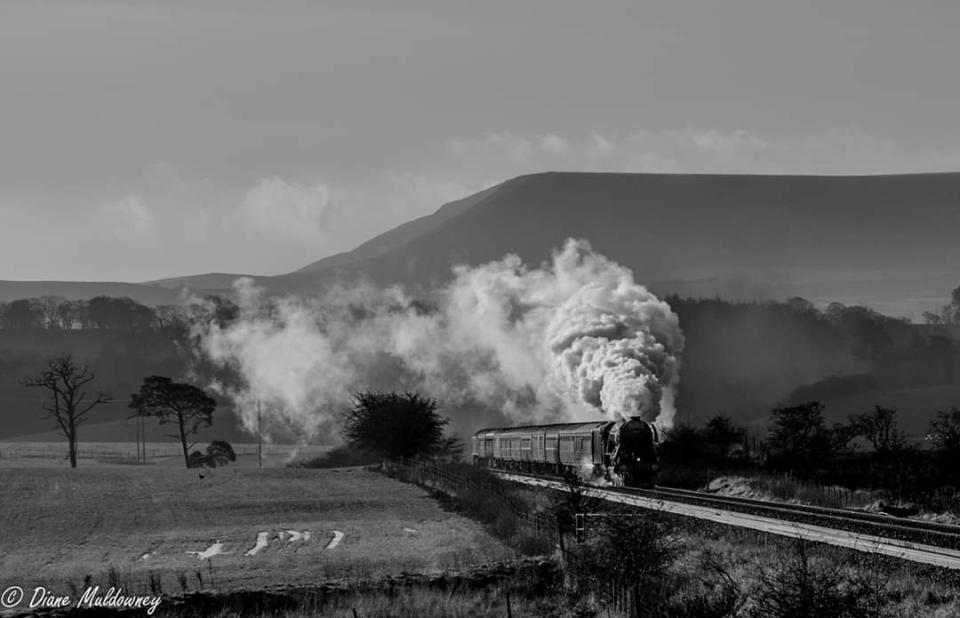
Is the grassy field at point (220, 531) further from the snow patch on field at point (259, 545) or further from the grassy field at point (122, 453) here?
the grassy field at point (122, 453)

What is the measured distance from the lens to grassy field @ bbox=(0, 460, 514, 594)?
36.6 metres

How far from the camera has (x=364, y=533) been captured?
161 ft

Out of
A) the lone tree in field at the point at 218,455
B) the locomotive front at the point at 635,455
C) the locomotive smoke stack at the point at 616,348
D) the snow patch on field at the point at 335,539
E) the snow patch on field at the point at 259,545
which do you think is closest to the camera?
the snow patch on field at the point at 259,545

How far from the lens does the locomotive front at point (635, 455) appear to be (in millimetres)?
60519

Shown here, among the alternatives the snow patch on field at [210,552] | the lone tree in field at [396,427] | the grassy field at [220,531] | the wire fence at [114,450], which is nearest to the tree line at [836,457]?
the grassy field at [220,531]

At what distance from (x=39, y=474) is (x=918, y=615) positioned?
72673 mm

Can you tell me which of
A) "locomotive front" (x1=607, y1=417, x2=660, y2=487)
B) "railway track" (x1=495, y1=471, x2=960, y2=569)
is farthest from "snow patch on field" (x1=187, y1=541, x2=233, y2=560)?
"locomotive front" (x1=607, y1=417, x2=660, y2=487)

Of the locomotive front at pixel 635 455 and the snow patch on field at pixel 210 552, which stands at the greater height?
the locomotive front at pixel 635 455

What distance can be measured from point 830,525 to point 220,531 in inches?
968

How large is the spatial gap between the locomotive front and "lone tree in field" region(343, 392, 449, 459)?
40.6 meters

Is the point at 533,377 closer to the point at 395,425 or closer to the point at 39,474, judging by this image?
the point at 395,425

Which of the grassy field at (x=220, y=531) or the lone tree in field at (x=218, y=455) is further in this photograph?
the lone tree in field at (x=218, y=455)

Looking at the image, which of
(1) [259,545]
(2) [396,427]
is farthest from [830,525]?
(2) [396,427]

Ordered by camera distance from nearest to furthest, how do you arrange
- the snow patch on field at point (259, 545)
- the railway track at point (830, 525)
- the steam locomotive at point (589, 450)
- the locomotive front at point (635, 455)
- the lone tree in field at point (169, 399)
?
1. the railway track at point (830, 525)
2. the snow patch on field at point (259, 545)
3. the locomotive front at point (635, 455)
4. the steam locomotive at point (589, 450)
5. the lone tree in field at point (169, 399)
